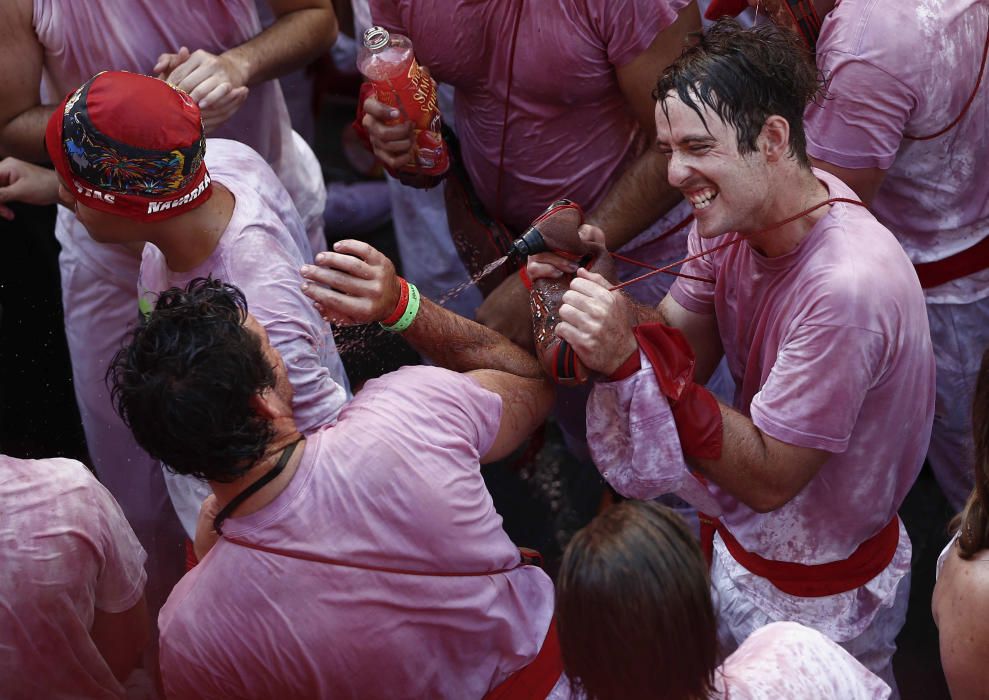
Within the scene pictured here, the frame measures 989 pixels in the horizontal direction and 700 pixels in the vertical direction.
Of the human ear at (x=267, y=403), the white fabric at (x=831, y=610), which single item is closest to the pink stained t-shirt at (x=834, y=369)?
the white fabric at (x=831, y=610)

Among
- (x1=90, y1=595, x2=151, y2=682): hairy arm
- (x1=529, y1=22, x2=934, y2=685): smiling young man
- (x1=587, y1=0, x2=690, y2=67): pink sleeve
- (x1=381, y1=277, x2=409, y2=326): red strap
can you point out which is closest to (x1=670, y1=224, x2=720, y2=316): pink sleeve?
(x1=529, y1=22, x2=934, y2=685): smiling young man

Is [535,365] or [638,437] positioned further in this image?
[535,365]

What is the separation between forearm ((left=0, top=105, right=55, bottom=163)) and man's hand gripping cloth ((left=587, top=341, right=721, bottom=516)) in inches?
74.3

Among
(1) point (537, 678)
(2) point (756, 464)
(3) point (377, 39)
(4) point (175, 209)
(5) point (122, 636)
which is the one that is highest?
(3) point (377, 39)

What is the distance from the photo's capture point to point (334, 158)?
5.89 metres

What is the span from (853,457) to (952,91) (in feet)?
3.54

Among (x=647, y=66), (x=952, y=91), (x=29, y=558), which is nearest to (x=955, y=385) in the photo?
(x=952, y=91)

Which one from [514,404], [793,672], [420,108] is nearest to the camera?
[793,672]

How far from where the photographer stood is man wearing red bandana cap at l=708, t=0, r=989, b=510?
2738 mm

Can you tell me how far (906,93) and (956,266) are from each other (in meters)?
0.65

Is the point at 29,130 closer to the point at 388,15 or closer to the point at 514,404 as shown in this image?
the point at 388,15

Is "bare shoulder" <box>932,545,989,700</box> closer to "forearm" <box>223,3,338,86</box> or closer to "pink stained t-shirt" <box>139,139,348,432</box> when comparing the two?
"pink stained t-shirt" <box>139,139,348,432</box>

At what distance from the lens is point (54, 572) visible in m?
2.20

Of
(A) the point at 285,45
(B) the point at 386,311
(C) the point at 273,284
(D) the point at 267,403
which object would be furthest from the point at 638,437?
(A) the point at 285,45
